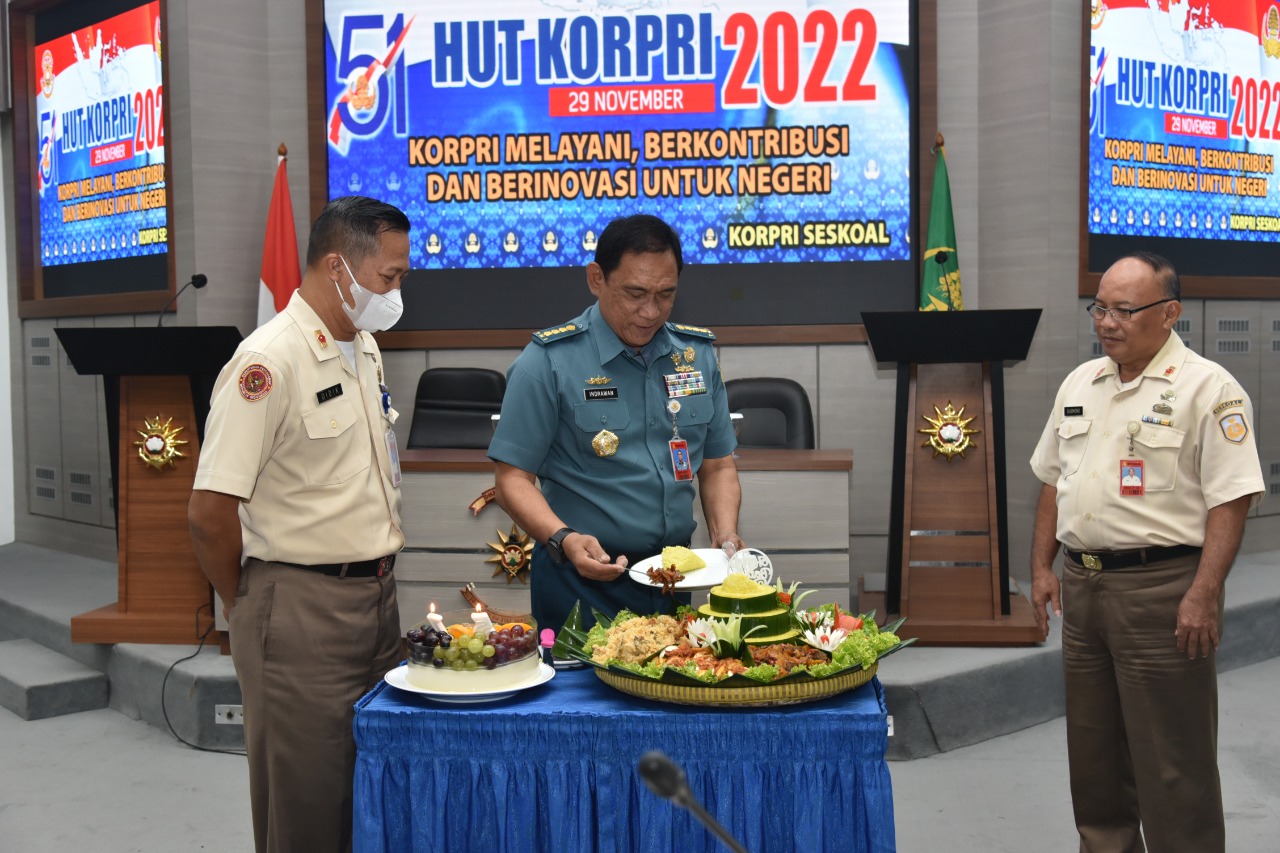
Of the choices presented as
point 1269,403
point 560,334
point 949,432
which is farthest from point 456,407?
point 1269,403

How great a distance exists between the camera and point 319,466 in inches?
90.0

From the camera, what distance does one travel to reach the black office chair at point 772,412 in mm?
4953

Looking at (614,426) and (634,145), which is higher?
(634,145)

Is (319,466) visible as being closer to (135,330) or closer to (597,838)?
(597,838)

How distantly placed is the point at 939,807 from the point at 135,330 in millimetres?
3287

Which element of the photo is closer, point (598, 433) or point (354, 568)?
point (354, 568)

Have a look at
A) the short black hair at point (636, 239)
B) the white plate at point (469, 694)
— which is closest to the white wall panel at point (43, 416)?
the short black hair at point (636, 239)

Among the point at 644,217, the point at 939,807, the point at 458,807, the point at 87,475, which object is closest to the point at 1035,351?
the point at 939,807

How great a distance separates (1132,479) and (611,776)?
4.98ft

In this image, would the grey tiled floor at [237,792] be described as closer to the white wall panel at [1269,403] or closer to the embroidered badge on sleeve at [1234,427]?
the embroidered badge on sleeve at [1234,427]

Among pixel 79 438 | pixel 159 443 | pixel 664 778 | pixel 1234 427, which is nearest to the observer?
pixel 664 778

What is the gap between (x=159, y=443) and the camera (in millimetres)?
4578

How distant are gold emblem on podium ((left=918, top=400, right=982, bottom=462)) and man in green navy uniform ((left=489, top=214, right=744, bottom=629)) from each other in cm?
195

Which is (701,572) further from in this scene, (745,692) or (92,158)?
(92,158)
